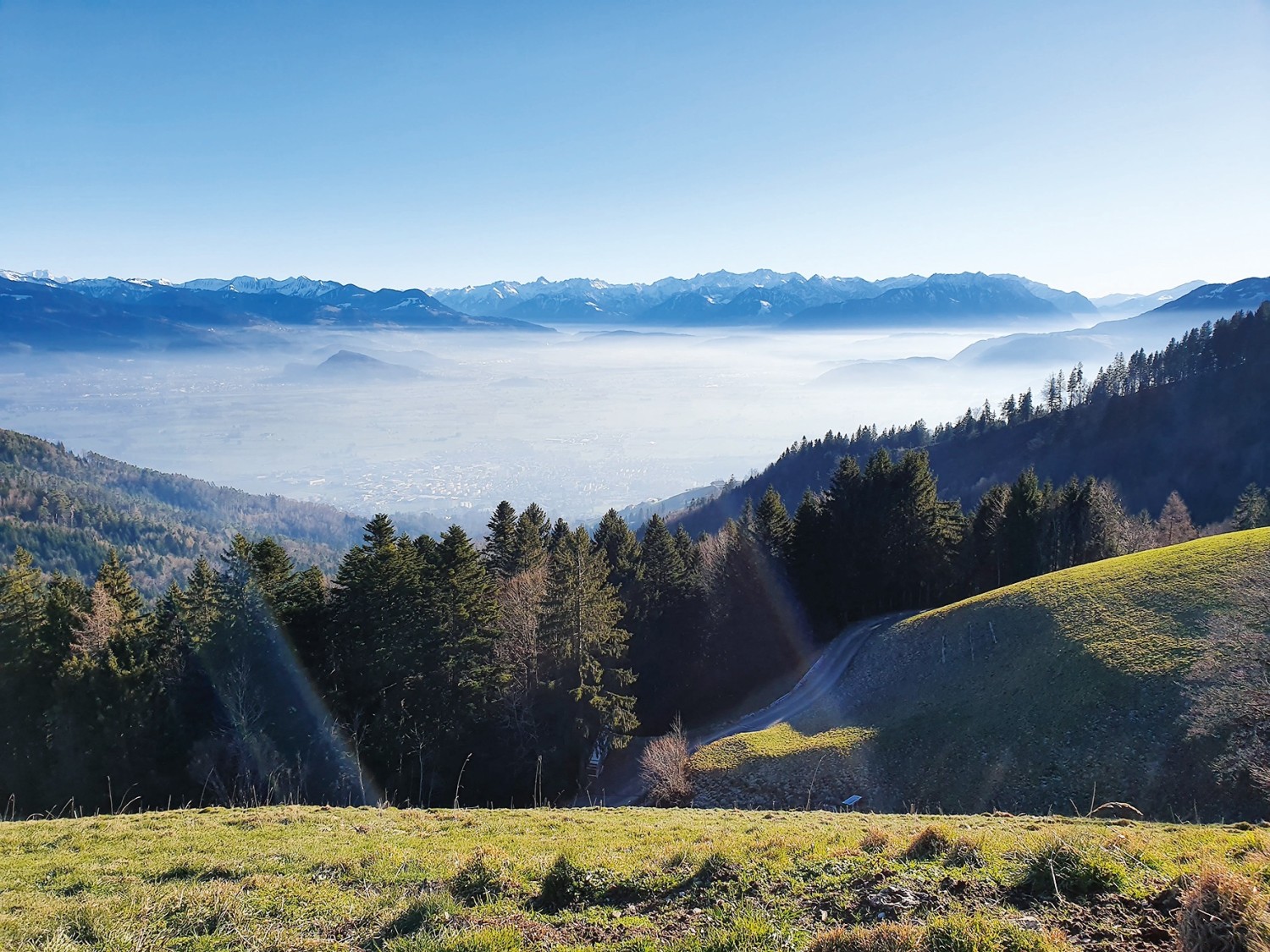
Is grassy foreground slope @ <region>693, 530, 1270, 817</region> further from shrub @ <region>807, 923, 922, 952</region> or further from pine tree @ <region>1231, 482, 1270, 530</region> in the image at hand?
pine tree @ <region>1231, 482, 1270, 530</region>

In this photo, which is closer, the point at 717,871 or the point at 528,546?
the point at 717,871

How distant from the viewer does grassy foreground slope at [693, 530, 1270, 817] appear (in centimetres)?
2134

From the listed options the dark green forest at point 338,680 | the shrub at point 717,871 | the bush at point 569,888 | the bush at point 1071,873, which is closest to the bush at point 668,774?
the dark green forest at point 338,680

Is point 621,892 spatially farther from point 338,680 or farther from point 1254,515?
point 1254,515

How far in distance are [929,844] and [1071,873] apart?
7.12ft

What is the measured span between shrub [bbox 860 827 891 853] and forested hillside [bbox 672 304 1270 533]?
9976 cm

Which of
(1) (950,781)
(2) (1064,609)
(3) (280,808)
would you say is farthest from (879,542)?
(3) (280,808)

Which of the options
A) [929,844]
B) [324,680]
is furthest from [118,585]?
[929,844]

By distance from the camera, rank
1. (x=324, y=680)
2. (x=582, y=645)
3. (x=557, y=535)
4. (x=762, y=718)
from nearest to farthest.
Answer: (x=324, y=680) → (x=582, y=645) → (x=762, y=718) → (x=557, y=535)

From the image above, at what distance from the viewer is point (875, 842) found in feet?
33.4

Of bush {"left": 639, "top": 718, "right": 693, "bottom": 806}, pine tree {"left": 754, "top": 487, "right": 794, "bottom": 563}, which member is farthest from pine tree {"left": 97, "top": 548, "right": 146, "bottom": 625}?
pine tree {"left": 754, "top": 487, "right": 794, "bottom": 563}

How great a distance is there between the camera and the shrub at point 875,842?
32.4 ft

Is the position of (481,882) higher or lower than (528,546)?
higher

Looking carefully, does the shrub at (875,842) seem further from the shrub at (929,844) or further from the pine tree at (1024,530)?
the pine tree at (1024,530)
